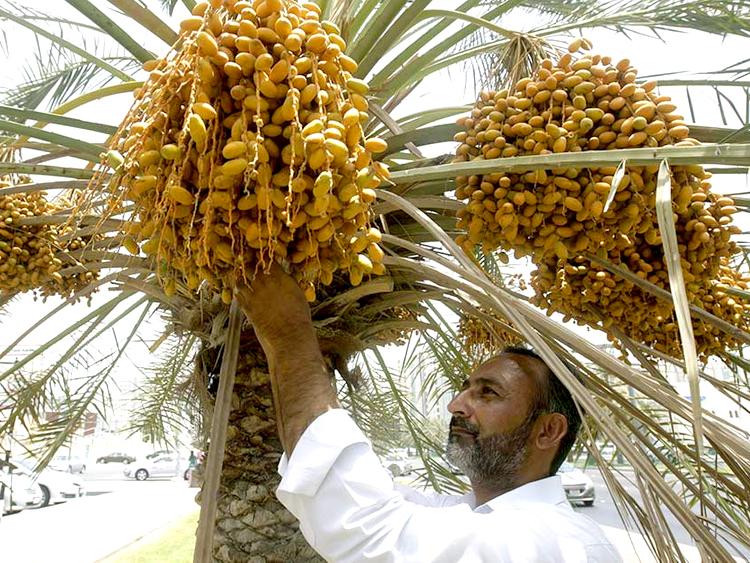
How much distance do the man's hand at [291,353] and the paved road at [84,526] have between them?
8.67 meters

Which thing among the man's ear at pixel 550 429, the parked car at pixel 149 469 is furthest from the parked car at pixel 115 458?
the man's ear at pixel 550 429

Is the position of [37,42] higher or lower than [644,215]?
higher

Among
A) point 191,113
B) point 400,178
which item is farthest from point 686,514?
point 191,113

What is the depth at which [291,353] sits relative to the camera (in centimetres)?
133

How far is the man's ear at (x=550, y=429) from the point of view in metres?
1.84

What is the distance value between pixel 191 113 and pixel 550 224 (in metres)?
0.82

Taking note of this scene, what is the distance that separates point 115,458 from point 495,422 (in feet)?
118

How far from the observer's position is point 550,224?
1466mm

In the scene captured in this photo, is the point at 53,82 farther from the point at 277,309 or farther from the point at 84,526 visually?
the point at 84,526

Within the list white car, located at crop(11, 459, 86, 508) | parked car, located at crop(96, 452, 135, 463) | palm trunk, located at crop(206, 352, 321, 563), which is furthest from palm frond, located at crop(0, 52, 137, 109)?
parked car, located at crop(96, 452, 135, 463)

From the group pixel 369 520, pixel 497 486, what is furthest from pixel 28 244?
pixel 497 486

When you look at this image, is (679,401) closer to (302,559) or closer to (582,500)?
(302,559)

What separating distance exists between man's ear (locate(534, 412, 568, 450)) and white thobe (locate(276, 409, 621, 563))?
53 centimetres

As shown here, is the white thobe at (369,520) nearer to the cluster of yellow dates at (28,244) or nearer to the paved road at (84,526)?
the cluster of yellow dates at (28,244)
